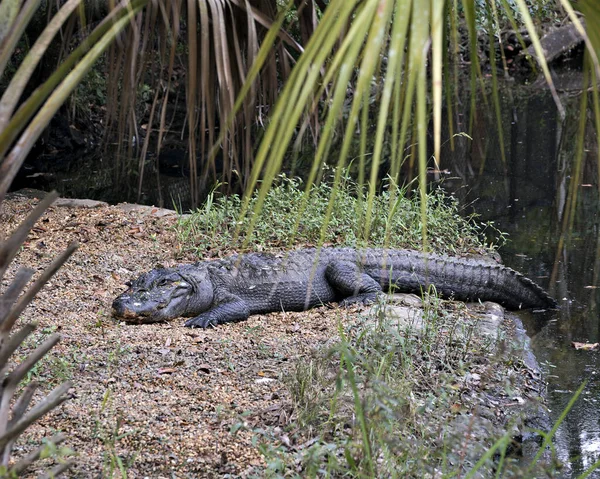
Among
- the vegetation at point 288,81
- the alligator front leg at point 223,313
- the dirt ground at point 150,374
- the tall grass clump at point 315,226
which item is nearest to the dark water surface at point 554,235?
the vegetation at point 288,81

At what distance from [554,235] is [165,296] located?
3980 millimetres

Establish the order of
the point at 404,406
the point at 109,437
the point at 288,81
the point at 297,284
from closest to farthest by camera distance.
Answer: the point at 288,81 → the point at 109,437 → the point at 404,406 → the point at 297,284

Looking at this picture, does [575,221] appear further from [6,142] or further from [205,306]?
[6,142]

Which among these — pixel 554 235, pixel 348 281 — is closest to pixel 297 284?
pixel 348 281

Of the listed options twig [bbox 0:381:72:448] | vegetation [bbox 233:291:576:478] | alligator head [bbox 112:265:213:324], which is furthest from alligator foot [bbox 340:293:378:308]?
twig [bbox 0:381:72:448]

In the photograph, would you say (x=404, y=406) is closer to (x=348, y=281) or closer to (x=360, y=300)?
(x=360, y=300)

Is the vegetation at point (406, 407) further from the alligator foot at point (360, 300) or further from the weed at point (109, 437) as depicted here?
the alligator foot at point (360, 300)

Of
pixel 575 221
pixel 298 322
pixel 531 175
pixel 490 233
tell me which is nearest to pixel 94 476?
pixel 298 322

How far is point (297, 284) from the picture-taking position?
5160 mm

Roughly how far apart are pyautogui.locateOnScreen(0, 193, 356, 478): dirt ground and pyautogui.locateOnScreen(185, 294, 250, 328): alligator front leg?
101mm

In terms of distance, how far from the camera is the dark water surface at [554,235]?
371 centimetres

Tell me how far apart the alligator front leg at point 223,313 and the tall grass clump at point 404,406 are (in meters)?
0.90

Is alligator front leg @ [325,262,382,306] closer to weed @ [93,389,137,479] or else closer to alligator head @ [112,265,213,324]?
alligator head @ [112,265,213,324]

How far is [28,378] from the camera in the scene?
11.2 ft
